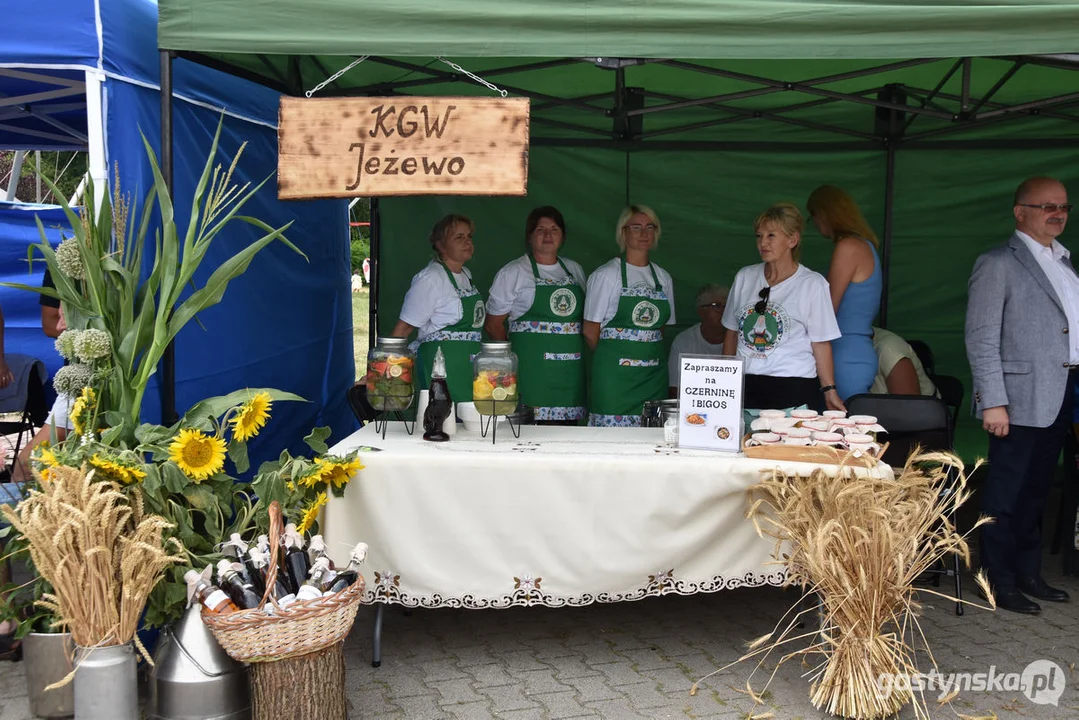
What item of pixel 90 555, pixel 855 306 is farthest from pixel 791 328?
pixel 90 555

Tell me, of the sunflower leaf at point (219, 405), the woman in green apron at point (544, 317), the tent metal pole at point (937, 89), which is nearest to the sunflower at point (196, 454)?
the sunflower leaf at point (219, 405)

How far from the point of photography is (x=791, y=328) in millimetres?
3617

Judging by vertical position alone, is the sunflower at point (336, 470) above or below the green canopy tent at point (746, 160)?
below

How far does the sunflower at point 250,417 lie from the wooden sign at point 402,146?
638 mm

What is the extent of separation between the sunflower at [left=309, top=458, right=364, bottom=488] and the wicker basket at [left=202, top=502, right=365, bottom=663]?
334 millimetres

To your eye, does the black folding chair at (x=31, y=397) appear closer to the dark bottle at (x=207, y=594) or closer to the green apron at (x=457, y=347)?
the green apron at (x=457, y=347)

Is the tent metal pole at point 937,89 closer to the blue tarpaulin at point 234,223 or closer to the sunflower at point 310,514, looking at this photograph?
the blue tarpaulin at point 234,223

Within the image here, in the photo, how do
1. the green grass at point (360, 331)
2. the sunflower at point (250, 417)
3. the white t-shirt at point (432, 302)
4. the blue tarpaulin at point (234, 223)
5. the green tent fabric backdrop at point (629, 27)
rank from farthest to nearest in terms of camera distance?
the green grass at point (360, 331), the white t-shirt at point (432, 302), the blue tarpaulin at point (234, 223), the green tent fabric backdrop at point (629, 27), the sunflower at point (250, 417)

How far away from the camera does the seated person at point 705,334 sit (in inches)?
199

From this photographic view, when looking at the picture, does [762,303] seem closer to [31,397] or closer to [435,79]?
[435,79]

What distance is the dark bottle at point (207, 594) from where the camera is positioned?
237 centimetres

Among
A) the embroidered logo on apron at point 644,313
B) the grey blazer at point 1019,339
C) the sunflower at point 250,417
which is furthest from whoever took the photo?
the embroidered logo on apron at point 644,313

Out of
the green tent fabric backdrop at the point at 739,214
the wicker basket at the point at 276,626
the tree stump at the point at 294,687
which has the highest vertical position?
the green tent fabric backdrop at the point at 739,214

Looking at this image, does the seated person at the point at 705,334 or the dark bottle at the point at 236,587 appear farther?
the seated person at the point at 705,334
